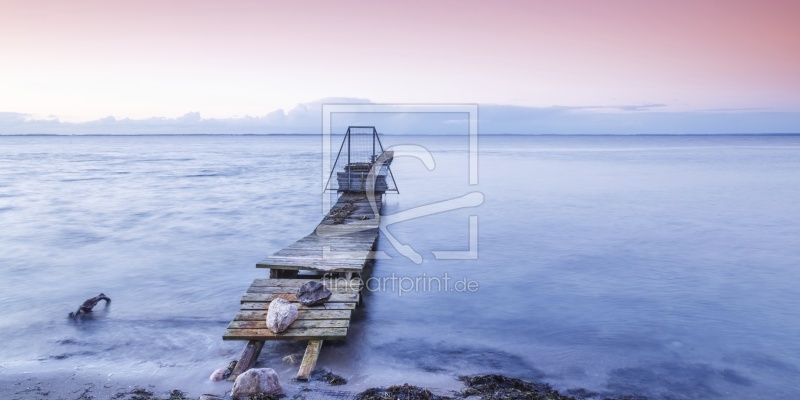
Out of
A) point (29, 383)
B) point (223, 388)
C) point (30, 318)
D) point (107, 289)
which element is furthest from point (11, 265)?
point (223, 388)

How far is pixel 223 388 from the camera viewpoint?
6.54m

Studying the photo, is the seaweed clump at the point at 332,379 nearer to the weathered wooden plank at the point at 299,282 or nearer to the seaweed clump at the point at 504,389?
the seaweed clump at the point at 504,389

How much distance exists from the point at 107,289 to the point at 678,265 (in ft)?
44.5

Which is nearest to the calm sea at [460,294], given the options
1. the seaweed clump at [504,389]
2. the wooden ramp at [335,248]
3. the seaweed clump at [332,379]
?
the seaweed clump at [332,379]

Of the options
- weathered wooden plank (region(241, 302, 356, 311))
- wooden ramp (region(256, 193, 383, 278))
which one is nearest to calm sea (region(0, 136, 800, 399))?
weathered wooden plank (region(241, 302, 356, 311))

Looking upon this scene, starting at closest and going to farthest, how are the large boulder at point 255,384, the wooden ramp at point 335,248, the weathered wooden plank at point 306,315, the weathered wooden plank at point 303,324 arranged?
the large boulder at point 255,384 → the weathered wooden plank at point 303,324 → the weathered wooden plank at point 306,315 → the wooden ramp at point 335,248

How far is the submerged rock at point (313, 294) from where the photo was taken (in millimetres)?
7977

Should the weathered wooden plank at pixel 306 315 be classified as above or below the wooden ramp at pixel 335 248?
below

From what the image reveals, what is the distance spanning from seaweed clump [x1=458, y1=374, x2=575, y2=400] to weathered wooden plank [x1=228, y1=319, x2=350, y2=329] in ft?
5.96

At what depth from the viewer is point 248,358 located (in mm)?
6945

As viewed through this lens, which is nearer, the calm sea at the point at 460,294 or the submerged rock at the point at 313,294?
the calm sea at the point at 460,294

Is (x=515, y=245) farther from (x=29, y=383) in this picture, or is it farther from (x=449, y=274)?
(x=29, y=383)

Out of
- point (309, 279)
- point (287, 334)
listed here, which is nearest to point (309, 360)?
point (287, 334)

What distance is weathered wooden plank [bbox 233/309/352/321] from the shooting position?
7.63 meters
